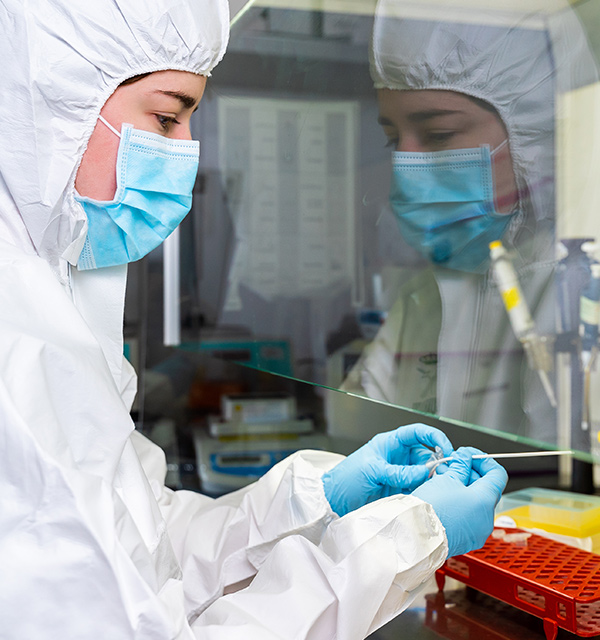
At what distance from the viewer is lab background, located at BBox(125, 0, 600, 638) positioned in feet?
2.38

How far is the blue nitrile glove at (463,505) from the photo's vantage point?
2.62 feet

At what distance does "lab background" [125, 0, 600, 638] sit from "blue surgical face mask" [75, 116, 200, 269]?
31cm

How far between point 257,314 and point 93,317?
0.59 meters

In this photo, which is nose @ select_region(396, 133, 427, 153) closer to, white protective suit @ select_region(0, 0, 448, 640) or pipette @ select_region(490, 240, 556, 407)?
pipette @ select_region(490, 240, 556, 407)

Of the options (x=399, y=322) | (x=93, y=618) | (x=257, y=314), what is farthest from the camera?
(x=257, y=314)

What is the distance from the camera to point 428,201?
0.93 metres

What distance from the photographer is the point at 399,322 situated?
1.04 m

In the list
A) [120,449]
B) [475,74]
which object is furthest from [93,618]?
[475,74]

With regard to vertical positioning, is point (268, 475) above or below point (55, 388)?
below

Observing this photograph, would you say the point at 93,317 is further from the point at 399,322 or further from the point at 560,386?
the point at 560,386

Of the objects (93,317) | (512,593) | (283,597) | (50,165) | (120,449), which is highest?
(50,165)

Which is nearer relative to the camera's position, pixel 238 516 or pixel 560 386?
pixel 560 386

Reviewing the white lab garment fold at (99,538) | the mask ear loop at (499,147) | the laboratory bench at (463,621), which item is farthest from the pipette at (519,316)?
the laboratory bench at (463,621)

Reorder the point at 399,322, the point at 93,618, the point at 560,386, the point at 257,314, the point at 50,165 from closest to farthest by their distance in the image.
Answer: the point at 93,618, the point at 560,386, the point at 50,165, the point at 399,322, the point at 257,314
